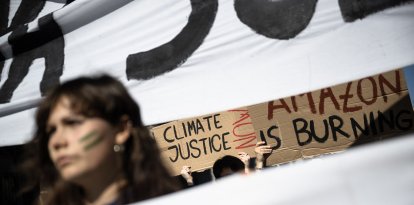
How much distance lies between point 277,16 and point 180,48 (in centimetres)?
36

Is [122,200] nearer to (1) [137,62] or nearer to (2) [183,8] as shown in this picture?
(1) [137,62]

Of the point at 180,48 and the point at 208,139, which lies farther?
the point at 208,139

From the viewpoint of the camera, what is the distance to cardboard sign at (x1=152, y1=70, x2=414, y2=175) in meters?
2.36

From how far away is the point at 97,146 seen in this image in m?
0.85

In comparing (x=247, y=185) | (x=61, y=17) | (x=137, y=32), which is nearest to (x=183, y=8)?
(x=137, y=32)

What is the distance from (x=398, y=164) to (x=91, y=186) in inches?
28.2

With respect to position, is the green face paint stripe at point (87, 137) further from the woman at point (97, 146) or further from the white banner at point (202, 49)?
the white banner at point (202, 49)

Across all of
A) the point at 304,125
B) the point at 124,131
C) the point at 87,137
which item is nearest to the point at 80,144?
the point at 87,137

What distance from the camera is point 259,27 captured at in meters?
1.06

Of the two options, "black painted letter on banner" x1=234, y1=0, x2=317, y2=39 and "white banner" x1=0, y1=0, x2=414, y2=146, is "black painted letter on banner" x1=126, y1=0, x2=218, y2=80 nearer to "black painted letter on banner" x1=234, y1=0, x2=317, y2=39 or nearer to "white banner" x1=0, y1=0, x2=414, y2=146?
"white banner" x1=0, y1=0, x2=414, y2=146

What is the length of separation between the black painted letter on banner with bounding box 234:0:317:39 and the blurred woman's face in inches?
21.6

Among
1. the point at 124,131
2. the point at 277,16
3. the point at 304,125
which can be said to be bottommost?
the point at 304,125

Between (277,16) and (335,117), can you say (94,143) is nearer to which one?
(277,16)

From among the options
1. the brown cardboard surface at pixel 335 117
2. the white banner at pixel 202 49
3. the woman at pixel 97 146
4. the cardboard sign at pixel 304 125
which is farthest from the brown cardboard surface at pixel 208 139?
the woman at pixel 97 146
